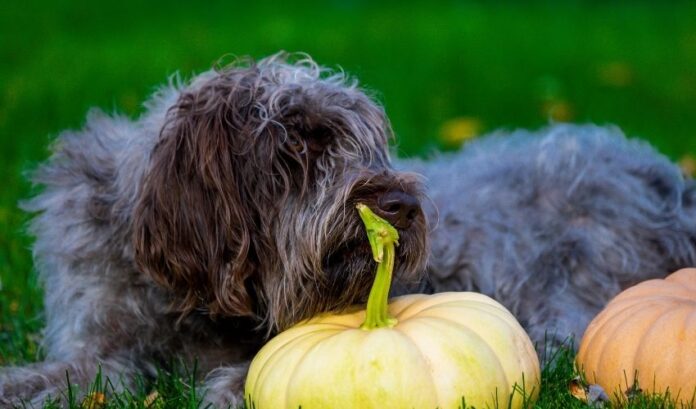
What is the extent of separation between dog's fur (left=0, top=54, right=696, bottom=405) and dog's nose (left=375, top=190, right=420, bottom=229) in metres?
0.07

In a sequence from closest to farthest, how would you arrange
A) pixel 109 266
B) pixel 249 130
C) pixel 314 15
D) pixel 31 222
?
pixel 249 130
pixel 109 266
pixel 31 222
pixel 314 15

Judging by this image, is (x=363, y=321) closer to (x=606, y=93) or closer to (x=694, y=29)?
(x=606, y=93)

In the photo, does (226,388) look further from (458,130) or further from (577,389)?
(458,130)

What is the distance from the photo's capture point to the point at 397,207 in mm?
4410

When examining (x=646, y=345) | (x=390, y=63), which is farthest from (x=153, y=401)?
(x=390, y=63)

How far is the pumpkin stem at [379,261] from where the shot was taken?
412 centimetres

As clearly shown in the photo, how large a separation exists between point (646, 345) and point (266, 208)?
5.13 feet

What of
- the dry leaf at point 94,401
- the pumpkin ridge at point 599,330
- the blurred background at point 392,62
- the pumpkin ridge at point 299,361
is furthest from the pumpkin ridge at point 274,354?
the blurred background at point 392,62

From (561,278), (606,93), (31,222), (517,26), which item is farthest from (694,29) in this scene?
(31,222)

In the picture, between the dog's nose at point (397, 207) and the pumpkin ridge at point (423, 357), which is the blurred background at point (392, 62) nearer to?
the dog's nose at point (397, 207)

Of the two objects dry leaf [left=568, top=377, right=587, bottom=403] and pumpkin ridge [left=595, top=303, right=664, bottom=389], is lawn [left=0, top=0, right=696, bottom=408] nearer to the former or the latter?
dry leaf [left=568, top=377, right=587, bottom=403]

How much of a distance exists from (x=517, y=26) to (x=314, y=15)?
2901 mm

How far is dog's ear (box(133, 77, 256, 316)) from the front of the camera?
4625mm

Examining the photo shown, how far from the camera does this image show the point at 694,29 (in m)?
15.6
